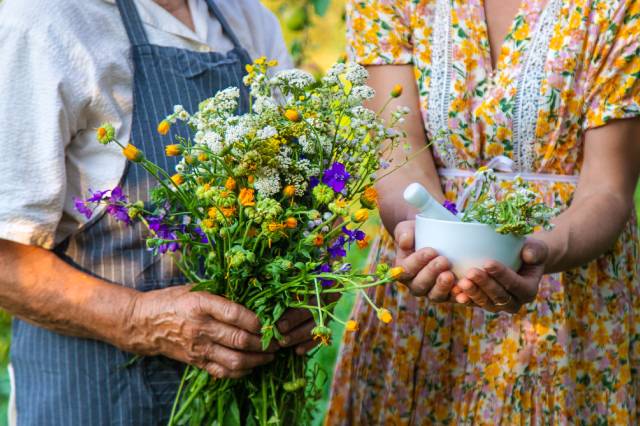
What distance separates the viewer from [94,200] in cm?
144

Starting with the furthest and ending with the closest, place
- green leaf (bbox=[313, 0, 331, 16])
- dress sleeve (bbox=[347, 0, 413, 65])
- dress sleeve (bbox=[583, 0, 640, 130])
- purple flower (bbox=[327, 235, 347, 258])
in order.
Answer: green leaf (bbox=[313, 0, 331, 16]) → dress sleeve (bbox=[347, 0, 413, 65]) → dress sleeve (bbox=[583, 0, 640, 130]) → purple flower (bbox=[327, 235, 347, 258])

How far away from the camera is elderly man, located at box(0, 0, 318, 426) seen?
151cm

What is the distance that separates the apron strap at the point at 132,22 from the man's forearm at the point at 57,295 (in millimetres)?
452

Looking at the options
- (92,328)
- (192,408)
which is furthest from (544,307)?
(92,328)

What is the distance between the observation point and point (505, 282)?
5.07 feet

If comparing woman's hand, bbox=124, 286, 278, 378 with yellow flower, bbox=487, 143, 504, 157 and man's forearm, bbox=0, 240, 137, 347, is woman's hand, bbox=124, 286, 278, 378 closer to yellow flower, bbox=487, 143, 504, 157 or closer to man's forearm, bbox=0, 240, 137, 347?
man's forearm, bbox=0, 240, 137, 347

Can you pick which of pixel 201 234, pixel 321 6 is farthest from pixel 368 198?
pixel 321 6

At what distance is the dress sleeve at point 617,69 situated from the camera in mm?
1808

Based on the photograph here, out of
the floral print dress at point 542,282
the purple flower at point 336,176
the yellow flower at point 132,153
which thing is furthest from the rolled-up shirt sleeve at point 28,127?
the floral print dress at point 542,282

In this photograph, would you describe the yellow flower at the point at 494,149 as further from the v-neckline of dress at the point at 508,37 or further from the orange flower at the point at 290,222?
the orange flower at the point at 290,222

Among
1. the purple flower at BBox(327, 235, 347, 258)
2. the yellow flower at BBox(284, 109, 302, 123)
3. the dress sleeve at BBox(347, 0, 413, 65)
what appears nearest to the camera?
the yellow flower at BBox(284, 109, 302, 123)

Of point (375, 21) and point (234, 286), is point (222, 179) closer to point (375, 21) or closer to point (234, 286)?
point (234, 286)

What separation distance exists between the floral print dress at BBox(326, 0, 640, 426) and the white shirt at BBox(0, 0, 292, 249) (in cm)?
61

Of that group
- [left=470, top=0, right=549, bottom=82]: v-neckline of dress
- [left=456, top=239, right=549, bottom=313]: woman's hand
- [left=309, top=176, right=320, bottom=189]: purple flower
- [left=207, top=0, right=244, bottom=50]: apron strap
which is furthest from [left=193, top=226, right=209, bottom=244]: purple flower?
[left=470, top=0, right=549, bottom=82]: v-neckline of dress
